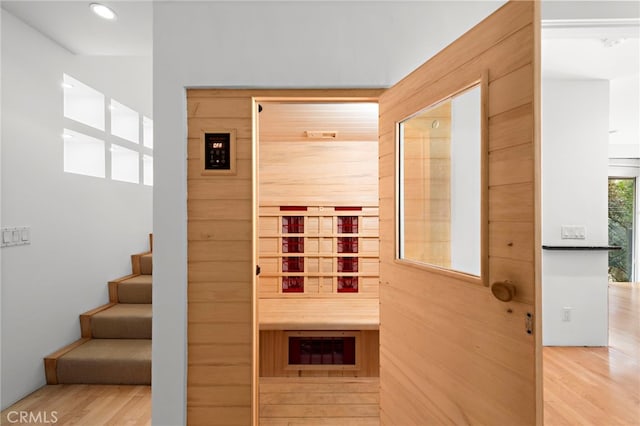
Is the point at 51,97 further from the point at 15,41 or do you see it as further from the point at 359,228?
the point at 359,228

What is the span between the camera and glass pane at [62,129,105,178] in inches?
115

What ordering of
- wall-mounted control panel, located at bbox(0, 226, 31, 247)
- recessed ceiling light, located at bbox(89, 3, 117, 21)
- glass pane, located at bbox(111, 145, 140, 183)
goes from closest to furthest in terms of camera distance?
recessed ceiling light, located at bbox(89, 3, 117, 21) < wall-mounted control panel, located at bbox(0, 226, 31, 247) < glass pane, located at bbox(111, 145, 140, 183)

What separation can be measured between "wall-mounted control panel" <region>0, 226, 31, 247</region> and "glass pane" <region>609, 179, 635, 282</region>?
8.86 meters

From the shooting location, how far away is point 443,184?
1463mm

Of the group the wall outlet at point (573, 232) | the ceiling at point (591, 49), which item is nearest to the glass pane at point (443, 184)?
the ceiling at point (591, 49)

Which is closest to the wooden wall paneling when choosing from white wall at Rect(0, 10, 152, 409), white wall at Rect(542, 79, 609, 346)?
white wall at Rect(0, 10, 152, 409)

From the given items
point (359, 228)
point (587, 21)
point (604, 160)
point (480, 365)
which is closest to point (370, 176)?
point (359, 228)

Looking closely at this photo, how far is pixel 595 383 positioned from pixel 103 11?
13.9 feet

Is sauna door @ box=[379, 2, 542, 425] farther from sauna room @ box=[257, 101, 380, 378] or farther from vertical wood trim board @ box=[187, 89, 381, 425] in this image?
sauna room @ box=[257, 101, 380, 378]

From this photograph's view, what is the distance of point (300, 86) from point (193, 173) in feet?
2.53

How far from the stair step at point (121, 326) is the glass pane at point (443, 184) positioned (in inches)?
87.6

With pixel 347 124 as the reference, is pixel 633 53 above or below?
above

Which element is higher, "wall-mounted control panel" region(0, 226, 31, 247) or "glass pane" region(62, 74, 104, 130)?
"glass pane" region(62, 74, 104, 130)

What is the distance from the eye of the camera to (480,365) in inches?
45.8
